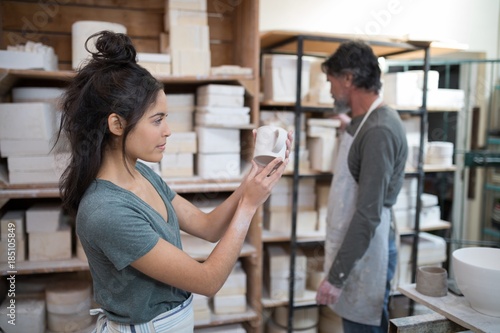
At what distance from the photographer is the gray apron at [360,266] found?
2031 millimetres

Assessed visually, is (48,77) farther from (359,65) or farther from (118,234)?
(359,65)

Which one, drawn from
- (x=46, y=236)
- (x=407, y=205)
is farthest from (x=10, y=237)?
(x=407, y=205)

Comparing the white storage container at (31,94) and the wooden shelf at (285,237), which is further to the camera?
the wooden shelf at (285,237)

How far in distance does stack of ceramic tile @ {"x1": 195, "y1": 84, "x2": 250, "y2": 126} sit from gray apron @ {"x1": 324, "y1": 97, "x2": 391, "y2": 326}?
608 mm

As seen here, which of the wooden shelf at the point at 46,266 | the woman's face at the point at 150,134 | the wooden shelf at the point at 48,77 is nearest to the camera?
the woman's face at the point at 150,134

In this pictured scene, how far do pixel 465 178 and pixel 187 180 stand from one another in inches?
110

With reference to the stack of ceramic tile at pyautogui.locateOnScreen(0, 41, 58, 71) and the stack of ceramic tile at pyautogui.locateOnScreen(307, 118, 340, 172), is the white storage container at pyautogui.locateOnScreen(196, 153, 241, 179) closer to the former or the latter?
the stack of ceramic tile at pyautogui.locateOnScreen(307, 118, 340, 172)

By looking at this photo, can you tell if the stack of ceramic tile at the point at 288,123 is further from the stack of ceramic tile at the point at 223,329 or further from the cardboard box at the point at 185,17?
the stack of ceramic tile at the point at 223,329

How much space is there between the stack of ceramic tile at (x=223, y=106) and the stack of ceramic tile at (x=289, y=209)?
21.7 inches

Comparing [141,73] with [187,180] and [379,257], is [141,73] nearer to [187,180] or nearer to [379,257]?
[187,180]

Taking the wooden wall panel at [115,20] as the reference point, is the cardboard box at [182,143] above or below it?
below

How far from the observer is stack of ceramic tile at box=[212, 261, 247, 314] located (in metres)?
2.39

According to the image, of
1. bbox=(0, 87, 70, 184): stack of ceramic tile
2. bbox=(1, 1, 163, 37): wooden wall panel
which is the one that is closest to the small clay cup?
bbox=(0, 87, 70, 184): stack of ceramic tile

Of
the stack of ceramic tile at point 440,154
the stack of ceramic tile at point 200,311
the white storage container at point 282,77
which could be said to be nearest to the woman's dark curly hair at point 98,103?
the stack of ceramic tile at point 200,311
